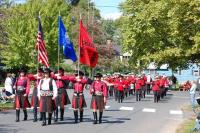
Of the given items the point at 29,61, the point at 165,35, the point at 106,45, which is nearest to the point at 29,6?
the point at 29,61

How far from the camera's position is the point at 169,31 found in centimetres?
2491

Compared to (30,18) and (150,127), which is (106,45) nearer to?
(30,18)

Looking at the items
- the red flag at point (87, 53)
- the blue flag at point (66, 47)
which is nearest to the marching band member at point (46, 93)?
the red flag at point (87, 53)

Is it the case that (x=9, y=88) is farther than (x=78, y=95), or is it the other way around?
(x=9, y=88)

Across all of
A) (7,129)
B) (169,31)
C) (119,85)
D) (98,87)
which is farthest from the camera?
(119,85)

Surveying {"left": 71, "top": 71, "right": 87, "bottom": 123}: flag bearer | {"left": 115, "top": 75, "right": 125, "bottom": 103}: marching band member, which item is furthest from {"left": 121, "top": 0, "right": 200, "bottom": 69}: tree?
{"left": 71, "top": 71, "right": 87, "bottom": 123}: flag bearer

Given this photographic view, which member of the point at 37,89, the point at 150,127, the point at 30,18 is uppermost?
the point at 30,18

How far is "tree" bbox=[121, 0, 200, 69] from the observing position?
19.3m

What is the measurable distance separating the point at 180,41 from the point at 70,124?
23.7 ft

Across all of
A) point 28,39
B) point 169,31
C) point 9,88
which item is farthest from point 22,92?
point 28,39

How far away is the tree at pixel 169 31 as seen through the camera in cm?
1930

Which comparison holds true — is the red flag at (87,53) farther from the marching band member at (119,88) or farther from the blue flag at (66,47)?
the marching band member at (119,88)

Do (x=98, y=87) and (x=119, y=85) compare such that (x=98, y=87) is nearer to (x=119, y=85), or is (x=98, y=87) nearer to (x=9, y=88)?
(x=9, y=88)

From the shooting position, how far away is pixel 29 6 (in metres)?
59.1
